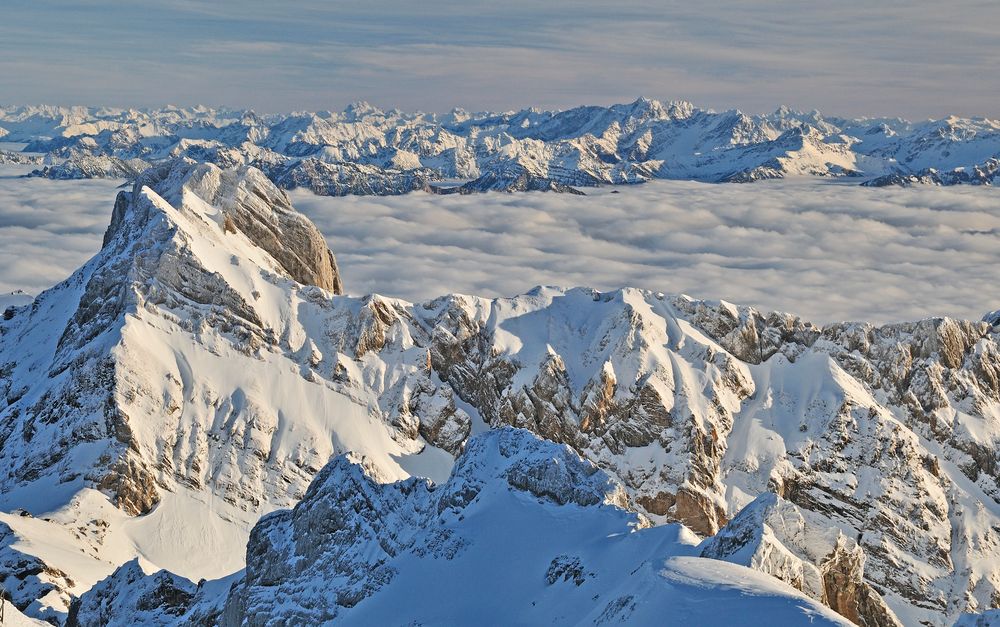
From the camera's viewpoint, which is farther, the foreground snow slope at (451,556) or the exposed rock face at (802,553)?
the foreground snow slope at (451,556)

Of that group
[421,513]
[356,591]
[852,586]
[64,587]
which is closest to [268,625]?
[356,591]

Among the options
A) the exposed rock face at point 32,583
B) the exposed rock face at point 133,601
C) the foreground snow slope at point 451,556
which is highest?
the foreground snow slope at point 451,556

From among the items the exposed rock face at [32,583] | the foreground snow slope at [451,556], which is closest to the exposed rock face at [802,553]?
the foreground snow slope at [451,556]

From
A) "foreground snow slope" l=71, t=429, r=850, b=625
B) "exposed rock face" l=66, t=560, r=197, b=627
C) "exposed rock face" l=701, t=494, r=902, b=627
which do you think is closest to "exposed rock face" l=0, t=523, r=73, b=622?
"exposed rock face" l=66, t=560, r=197, b=627

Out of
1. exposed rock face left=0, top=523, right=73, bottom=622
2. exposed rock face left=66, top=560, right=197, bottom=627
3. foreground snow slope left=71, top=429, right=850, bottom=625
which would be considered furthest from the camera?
exposed rock face left=0, top=523, right=73, bottom=622

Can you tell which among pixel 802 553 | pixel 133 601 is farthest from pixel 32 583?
pixel 802 553

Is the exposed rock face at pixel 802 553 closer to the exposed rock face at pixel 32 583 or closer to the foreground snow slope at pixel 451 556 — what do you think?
the foreground snow slope at pixel 451 556

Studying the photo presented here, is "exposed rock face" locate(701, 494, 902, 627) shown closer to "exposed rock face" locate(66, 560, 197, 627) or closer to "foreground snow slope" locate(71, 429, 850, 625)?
"foreground snow slope" locate(71, 429, 850, 625)

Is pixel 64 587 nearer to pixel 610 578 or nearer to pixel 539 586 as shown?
pixel 539 586

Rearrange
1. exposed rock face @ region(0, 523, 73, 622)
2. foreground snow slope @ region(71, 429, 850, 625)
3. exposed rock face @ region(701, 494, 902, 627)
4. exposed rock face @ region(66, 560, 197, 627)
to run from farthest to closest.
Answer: exposed rock face @ region(0, 523, 73, 622)
exposed rock face @ region(66, 560, 197, 627)
foreground snow slope @ region(71, 429, 850, 625)
exposed rock face @ region(701, 494, 902, 627)
